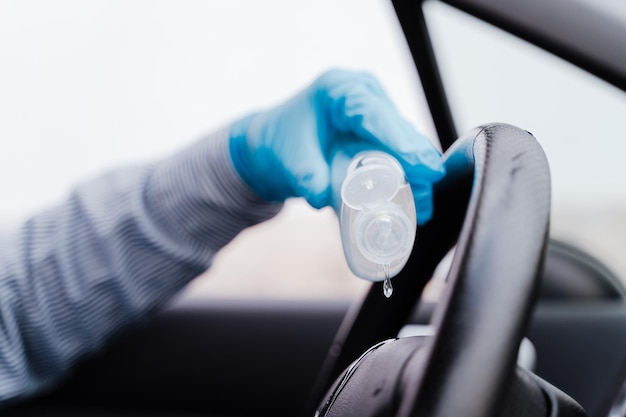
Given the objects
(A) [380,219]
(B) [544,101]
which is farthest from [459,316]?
(B) [544,101]

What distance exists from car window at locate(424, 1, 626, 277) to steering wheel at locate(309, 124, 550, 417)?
0.97 feet

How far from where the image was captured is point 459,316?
0.28 metres

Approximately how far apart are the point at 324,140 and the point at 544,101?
16.3 inches

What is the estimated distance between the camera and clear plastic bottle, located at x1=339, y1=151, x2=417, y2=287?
46 cm

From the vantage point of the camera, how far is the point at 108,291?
97 cm

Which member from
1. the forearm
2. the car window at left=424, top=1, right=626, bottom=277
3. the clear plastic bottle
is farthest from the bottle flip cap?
the forearm

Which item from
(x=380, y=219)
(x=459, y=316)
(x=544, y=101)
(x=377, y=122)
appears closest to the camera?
(x=459, y=316)

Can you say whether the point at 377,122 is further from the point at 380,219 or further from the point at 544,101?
the point at 544,101

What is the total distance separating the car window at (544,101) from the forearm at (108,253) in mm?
374

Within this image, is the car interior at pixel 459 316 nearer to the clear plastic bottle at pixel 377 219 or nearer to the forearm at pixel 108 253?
the clear plastic bottle at pixel 377 219


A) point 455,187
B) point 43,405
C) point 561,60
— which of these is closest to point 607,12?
point 561,60

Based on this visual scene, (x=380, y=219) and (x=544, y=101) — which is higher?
(x=380, y=219)

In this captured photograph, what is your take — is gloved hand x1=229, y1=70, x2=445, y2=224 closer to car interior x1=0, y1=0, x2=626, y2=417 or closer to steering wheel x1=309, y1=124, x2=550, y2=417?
car interior x1=0, y1=0, x2=626, y2=417

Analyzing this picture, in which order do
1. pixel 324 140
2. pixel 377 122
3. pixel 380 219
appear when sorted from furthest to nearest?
1. pixel 324 140
2. pixel 377 122
3. pixel 380 219
